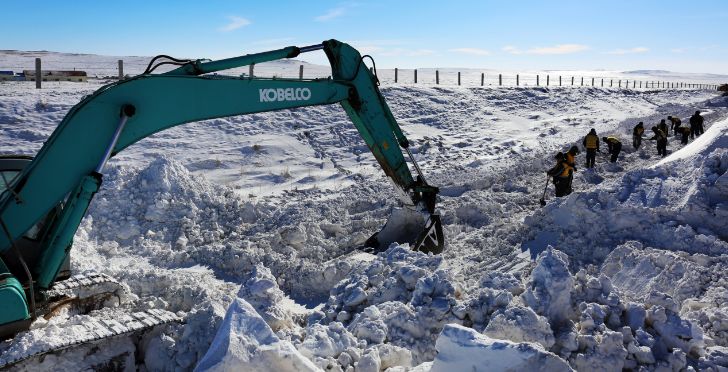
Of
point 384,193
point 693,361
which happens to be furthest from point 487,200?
point 693,361

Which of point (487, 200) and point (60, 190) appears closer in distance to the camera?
point (60, 190)

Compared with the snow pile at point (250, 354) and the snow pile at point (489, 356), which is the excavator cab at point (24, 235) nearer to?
the snow pile at point (250, 354)

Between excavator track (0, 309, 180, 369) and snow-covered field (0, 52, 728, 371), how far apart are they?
100 millimetres

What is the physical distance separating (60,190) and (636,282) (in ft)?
20.1

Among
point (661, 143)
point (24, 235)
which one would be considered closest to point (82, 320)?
point (24, 235)

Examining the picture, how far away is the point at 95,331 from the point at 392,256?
10.4ft

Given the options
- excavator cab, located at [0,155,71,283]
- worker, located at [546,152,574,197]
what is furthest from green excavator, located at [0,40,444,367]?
worker, located at [546,152,574,197]

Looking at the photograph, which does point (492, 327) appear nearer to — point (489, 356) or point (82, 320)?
point (489, 356)

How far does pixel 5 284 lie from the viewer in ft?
15.4

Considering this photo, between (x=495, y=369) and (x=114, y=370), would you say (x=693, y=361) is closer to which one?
(x=495, y=369)

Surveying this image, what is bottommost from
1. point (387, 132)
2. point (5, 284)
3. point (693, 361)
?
point (693, 361)

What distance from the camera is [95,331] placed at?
193 inches

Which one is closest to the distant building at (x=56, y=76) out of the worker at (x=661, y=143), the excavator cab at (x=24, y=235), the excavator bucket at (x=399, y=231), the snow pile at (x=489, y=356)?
the excavator bucket at (x=399, y=231)

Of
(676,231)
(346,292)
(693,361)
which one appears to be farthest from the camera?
(676,231)
